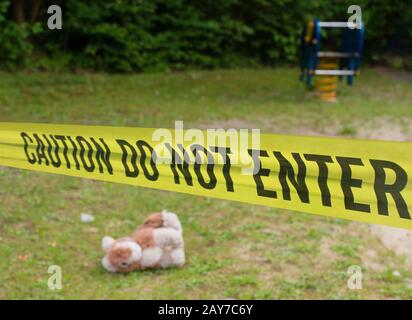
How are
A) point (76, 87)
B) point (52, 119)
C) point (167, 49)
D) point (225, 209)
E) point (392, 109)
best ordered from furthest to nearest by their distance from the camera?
point (167, 49) < point (76, 87) < point (392, 109) < point (52, 119) < point (225, 209)

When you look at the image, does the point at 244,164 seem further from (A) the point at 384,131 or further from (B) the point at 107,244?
(A) the point at 384,131

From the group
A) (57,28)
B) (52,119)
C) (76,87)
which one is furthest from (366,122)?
(57,28)

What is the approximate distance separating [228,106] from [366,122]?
225cm

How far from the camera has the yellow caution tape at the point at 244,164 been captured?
2412 millimetres

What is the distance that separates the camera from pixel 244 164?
2744 mm

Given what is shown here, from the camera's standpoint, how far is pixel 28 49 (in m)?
13.2

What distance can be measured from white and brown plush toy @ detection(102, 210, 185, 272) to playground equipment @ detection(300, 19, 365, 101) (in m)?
7.41

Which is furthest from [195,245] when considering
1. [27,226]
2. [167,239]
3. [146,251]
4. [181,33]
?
[181,33]

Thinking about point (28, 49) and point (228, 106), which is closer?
point (228, 106)

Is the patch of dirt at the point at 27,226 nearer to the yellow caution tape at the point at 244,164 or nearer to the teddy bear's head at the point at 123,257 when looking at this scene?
the teddy bear's head at the point at 123,257

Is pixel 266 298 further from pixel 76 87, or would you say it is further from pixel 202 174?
pixel 76 87

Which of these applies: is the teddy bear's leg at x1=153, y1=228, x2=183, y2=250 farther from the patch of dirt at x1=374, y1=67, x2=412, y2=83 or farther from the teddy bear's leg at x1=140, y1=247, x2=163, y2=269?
the patch of dirt at x1=374, y1=67, x2=412, y2=83

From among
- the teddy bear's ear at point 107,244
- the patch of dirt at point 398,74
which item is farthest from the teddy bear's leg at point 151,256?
the patch of dirt at point 398,74

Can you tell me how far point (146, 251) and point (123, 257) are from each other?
151 millimetres
